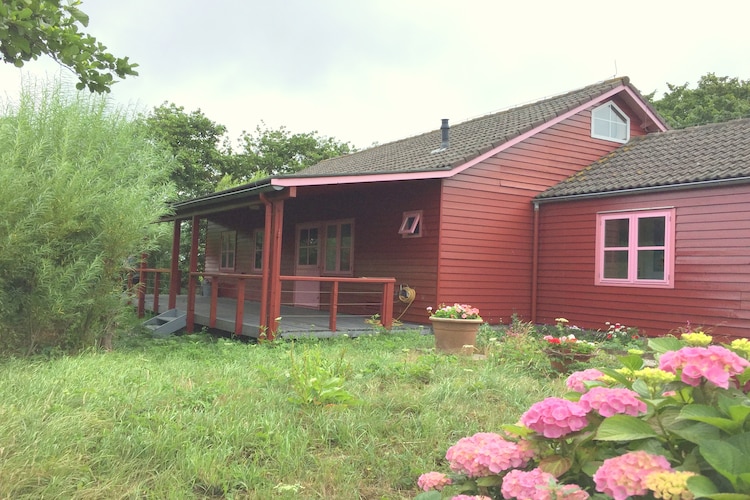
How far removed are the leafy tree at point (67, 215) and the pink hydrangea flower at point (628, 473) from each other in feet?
21.1

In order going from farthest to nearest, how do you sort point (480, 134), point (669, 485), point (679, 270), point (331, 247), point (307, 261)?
point (307, 261)
point (331, 247)
point (480, 134)
point (679, 270)
point (669, 485)

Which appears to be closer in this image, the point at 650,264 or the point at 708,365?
the point at 708,365

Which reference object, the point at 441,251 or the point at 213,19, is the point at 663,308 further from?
the point at 213,19

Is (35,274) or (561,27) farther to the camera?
(561,27)

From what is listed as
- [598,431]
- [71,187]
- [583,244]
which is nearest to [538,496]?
[598,431]

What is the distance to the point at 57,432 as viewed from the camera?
3.38m

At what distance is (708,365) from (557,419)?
47 cm

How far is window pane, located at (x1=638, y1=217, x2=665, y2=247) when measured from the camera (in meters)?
8.97

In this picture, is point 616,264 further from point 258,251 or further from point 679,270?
point 258,251

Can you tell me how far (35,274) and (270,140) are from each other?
23.5m

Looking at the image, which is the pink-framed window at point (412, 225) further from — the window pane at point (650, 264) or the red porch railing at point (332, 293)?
the window pane at point (650, 264)

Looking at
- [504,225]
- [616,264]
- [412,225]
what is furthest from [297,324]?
[616,264]

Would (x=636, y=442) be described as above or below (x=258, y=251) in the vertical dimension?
below

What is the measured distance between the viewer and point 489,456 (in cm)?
183
